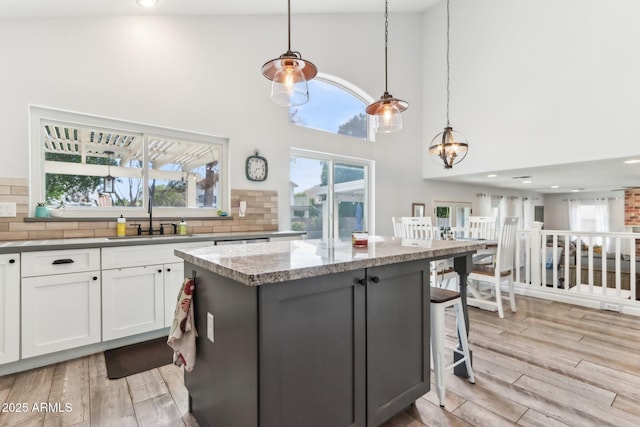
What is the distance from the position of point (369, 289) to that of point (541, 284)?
414 cm

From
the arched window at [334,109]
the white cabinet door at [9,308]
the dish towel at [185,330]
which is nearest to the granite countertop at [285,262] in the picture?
the dish towel at [185,330]

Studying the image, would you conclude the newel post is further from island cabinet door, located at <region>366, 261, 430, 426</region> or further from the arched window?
island cabinet door, located at <region>366, 261, 430, 426</region>

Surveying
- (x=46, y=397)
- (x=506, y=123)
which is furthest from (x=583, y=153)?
(x=46, y=397)

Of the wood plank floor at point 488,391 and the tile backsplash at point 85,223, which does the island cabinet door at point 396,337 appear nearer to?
the wood plank floor at point 488,391

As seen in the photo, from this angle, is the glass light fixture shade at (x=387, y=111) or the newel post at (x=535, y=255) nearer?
the glass light fixture shade at (x=387, y=111)

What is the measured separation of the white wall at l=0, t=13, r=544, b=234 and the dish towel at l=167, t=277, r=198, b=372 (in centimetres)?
220

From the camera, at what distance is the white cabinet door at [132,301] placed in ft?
8.30

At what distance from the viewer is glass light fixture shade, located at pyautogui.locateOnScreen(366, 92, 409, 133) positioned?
2.33m

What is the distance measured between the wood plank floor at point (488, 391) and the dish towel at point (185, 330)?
0.43m

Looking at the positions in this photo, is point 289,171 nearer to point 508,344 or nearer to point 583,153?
A: point 508,344

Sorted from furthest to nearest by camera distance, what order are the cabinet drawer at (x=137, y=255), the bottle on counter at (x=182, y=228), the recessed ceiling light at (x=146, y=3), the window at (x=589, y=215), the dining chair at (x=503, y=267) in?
1. the window at (x=589, y=215)
2. the dining chair at (x=503, y=267)
3. the bottle on counter at (x=182, y=228)
4. the recessed ceiling light at (x=146, y=3)
5. the cabinet drawer at (x=137, y=255)

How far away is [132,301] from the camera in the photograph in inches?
104

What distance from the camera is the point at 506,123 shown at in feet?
15.5

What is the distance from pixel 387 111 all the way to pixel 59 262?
8.96ft
